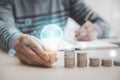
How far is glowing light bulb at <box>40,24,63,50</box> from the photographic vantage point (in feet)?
4.87

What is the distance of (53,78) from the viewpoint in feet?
4.80

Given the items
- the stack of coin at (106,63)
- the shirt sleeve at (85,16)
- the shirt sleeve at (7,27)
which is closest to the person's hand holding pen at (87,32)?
the shirt sleeve at (85,16)

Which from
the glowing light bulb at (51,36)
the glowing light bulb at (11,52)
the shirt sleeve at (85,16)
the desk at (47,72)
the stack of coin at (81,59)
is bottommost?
the desk at (47,72)

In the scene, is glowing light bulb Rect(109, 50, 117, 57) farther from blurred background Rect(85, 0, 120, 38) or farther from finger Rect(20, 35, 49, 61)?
finger Rect(20, 35, 49, 61)

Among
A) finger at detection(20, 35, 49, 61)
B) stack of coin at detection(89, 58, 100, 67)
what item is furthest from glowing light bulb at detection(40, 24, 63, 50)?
stack of coin at detection(89, 58, 100, 67)

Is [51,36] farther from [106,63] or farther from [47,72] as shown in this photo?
[106,63]

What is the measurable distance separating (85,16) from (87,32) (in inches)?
3.0

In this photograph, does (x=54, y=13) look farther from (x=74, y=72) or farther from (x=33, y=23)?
(x=74, y=72)

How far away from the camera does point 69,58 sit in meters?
1.50

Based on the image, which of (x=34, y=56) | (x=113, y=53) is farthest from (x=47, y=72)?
(x=113, y=53)

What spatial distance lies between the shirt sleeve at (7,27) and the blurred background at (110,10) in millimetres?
361

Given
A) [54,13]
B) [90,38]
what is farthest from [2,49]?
[90,38]

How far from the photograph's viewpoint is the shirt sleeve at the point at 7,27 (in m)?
1.45

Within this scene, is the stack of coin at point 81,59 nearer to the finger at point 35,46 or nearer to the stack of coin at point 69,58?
the stack of coin at point 69,58
